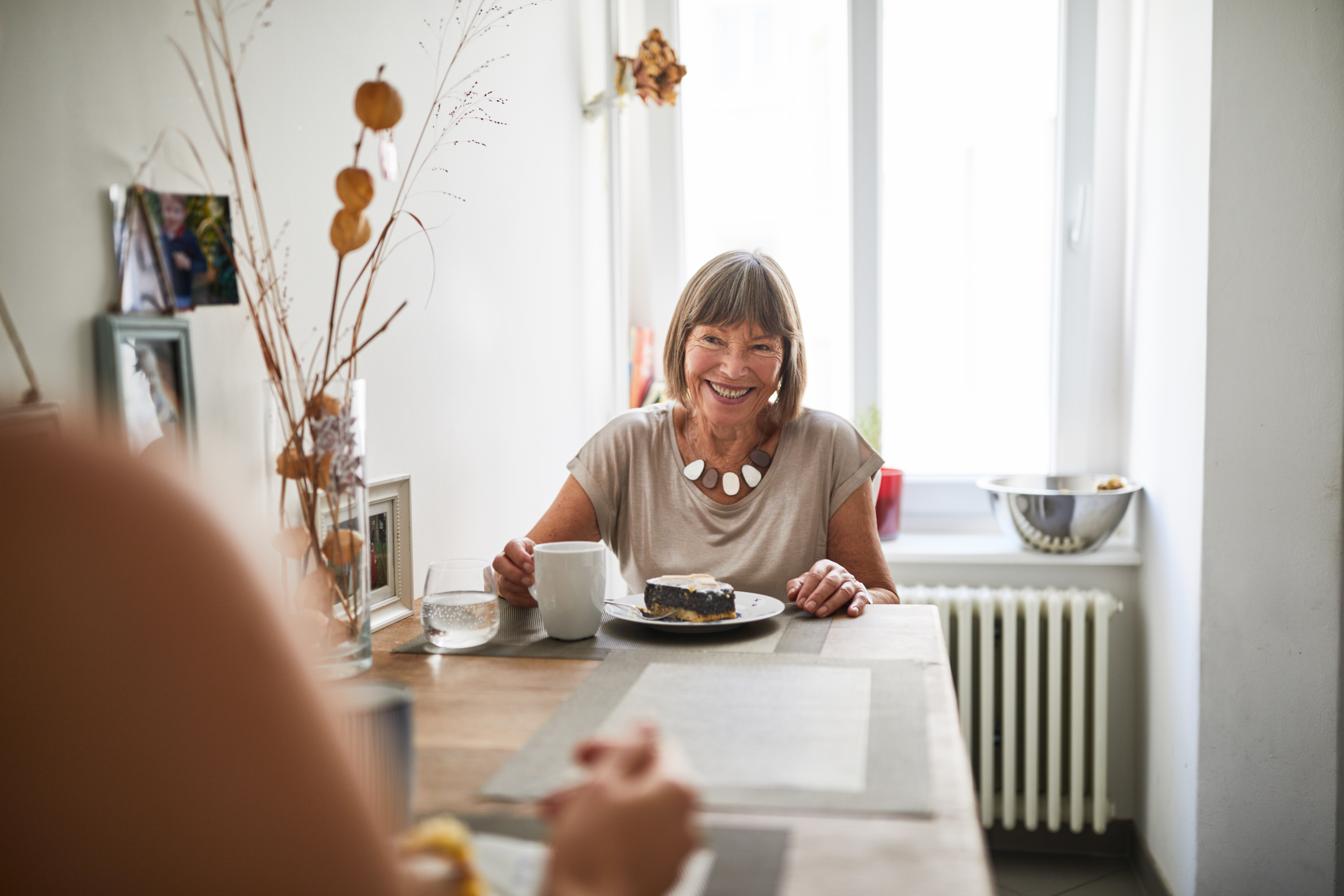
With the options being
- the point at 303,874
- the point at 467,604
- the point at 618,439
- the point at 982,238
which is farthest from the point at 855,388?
the point at 303,874

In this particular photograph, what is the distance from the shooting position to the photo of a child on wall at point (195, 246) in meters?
0.94

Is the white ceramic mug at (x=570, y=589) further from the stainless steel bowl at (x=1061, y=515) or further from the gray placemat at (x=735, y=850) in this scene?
the stainless steel bowl at (x=1061, y=515)

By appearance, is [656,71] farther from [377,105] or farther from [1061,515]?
[377,105]

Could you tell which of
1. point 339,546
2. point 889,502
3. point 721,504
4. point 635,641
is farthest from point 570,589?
point 889,502

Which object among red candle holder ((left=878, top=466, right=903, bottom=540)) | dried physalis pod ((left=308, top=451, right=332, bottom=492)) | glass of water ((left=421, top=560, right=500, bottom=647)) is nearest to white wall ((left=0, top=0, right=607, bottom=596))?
dried physalis pod ((left=308, top=451, right=332, bottom=492))

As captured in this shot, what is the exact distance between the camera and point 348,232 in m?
0.99

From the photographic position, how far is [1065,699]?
2.51 metres

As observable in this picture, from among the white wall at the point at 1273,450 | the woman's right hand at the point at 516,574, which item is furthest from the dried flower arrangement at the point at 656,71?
the woman's right hand at the point at 516,574

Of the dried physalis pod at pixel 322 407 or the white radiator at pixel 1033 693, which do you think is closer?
the dried physalis pod at pixel 322 407

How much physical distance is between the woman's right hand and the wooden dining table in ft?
0.45

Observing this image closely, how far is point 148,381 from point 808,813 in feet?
2.33

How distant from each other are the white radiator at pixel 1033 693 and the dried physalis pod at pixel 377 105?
5.99 feet

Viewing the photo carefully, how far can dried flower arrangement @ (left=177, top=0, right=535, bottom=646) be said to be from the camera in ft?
3.18

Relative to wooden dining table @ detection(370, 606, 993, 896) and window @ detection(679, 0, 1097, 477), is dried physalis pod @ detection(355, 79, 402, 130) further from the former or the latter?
window @ detection(679, 0, 1097, 477)
